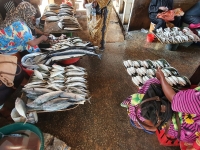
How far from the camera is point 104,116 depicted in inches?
110

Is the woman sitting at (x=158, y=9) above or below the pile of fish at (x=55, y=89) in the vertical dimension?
above

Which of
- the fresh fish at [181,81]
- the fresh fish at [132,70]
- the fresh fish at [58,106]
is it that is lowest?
the fresh fish at [132,70]

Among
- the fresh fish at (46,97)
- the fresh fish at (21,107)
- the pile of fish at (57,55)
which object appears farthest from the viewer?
the pile of fish at (57,55)

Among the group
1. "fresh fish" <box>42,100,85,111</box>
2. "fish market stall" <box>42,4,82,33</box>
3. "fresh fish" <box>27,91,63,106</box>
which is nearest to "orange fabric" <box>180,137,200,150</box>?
"fresh fish" <box>42,100,85,111</box>

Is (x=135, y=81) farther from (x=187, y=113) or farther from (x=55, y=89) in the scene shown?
(x=55, y=89)

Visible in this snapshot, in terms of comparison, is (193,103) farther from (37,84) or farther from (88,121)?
(37,84)

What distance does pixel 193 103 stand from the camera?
1422mm

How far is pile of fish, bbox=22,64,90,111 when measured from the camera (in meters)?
2.16

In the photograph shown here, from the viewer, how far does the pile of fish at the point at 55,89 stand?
85.0 inches

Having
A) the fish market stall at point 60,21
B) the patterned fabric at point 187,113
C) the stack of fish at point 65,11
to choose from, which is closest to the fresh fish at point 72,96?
the patterned fabric at point 187,113

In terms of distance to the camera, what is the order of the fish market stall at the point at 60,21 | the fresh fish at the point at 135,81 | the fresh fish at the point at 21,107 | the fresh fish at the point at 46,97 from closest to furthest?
the fresh fish at the point at 21,107, the fresh fish at the point at 46,97, the fresh fish at the point at 135,81, the fish market stall at the point at 60,21

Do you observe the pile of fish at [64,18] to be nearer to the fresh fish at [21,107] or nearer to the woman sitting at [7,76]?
the woman sitting at [7,76]

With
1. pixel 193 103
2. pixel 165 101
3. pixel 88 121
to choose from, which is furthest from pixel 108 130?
pixel 193 103

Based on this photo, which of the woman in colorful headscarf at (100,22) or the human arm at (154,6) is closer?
the woman in colorful headscarf at (100,22)
